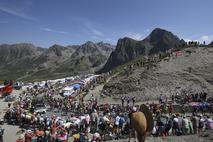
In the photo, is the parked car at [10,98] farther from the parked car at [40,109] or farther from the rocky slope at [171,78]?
the parked car at [40,109]

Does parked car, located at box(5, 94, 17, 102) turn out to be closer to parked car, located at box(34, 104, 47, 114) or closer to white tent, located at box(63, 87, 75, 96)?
white tent, located at box(63, 87, 75, 96)

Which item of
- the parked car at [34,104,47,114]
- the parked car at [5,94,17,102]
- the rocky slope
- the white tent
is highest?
the rocky slope

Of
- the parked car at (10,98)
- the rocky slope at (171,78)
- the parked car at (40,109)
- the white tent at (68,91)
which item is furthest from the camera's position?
the parked car at (10,98)

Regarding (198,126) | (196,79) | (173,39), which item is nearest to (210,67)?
(196,79)

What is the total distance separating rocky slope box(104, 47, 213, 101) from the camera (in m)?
44.5

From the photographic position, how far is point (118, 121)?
22.0 meters

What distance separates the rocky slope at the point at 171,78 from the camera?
44469 mm

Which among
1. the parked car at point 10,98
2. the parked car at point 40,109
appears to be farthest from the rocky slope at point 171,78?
the parked car at point 10,98

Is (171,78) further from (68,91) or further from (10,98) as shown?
(10,98)

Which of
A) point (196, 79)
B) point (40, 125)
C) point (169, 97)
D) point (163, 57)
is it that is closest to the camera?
point (40, 125)

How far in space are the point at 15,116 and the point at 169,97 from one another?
69.6 feet

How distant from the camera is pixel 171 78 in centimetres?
4675

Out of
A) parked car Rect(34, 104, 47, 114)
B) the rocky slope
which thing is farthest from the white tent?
parked car Rect(34, 104, 47, 114)

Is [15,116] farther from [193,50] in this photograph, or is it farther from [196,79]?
[193,50]
